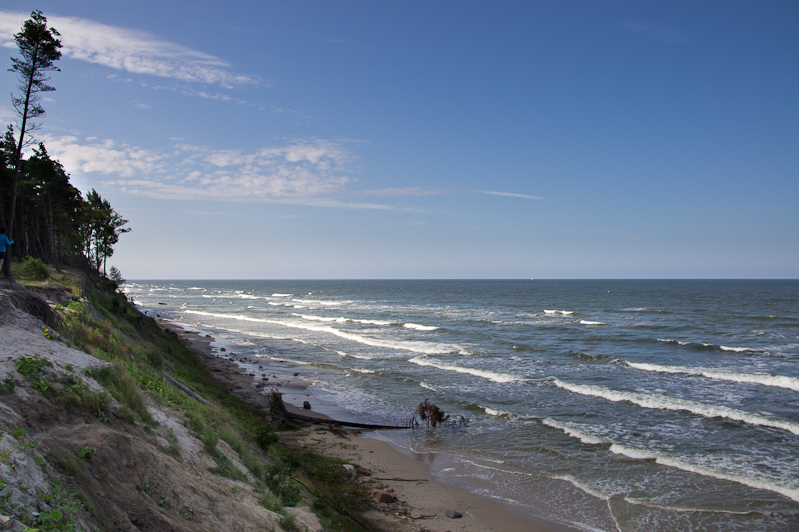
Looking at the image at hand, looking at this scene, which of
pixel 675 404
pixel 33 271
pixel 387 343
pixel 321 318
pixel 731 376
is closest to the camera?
pixel 33 271

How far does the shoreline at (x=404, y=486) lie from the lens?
11.1m

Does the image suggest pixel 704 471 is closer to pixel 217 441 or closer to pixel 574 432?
pixel 574 432

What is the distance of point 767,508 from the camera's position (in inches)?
452

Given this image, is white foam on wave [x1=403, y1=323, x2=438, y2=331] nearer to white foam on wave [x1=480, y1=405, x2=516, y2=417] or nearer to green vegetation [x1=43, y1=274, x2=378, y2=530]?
white foam on wave [x1=480, y1=405, x2=516, y2=417]

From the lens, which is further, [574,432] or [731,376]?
[731,376]

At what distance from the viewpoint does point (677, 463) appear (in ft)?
46.9

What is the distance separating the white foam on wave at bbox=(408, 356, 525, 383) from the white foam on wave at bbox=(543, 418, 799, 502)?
7.60 m

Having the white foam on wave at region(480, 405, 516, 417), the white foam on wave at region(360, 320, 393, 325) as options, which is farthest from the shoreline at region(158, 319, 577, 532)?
the white foam on wave at region(360, 320, 393, 325)

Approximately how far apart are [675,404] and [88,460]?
22656mm

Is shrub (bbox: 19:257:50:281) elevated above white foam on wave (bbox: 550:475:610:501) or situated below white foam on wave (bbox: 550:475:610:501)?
above

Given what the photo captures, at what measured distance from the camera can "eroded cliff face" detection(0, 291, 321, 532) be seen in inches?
171

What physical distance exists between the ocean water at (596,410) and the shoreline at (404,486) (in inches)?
23.6

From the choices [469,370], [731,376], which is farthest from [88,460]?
[731,376]

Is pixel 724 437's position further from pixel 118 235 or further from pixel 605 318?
pixel 118 235
